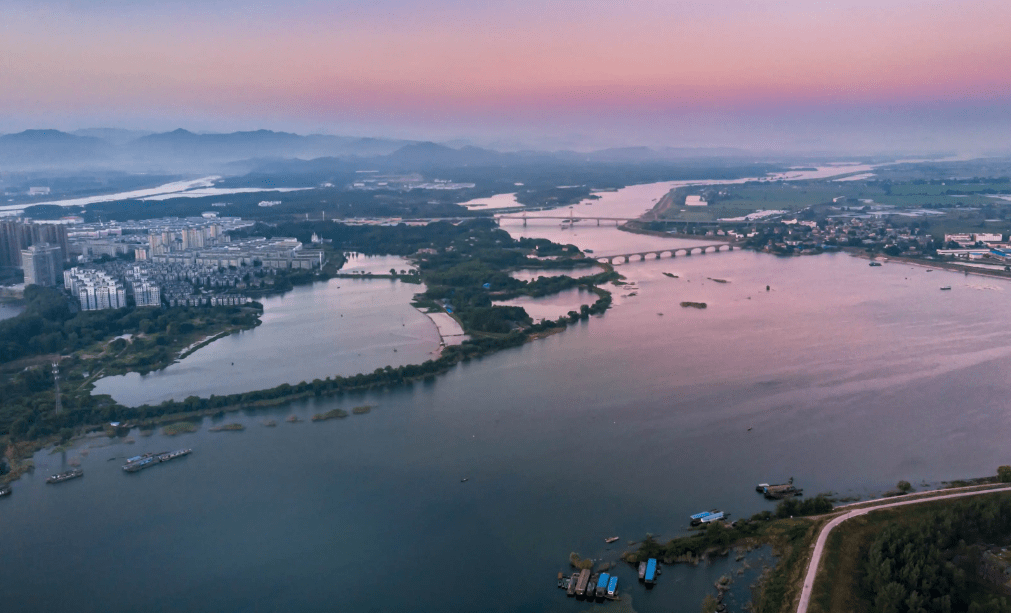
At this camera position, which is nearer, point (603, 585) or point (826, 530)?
point (603, 585)

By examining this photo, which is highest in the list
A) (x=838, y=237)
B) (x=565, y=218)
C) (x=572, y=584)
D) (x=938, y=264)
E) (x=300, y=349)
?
(x=565, y=218)

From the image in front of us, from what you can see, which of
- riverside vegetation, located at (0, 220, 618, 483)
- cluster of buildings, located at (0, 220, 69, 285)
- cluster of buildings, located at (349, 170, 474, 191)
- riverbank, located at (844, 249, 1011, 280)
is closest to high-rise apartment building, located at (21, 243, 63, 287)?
cluster of buildings, located at (0, 220, 69, 285)

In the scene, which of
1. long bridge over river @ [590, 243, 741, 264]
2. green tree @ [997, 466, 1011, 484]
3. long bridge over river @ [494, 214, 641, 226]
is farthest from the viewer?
long bridge over river @ [494, 214, 641, 226]

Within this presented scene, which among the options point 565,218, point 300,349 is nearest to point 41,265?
point 300,349

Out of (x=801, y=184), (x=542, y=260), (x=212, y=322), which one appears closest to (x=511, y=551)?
(x=212, y=322)

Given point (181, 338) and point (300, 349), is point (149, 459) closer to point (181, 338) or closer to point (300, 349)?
point (300, 349)

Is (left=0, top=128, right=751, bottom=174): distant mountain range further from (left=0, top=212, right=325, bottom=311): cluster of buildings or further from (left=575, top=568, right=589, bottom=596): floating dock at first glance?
(left=575, top=568, right=589, bottom=596): floating dock

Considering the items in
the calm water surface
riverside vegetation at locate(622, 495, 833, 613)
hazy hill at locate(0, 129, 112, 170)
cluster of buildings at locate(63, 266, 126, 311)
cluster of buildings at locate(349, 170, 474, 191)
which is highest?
hazy hill at locate(0, 129, 112, 170)
